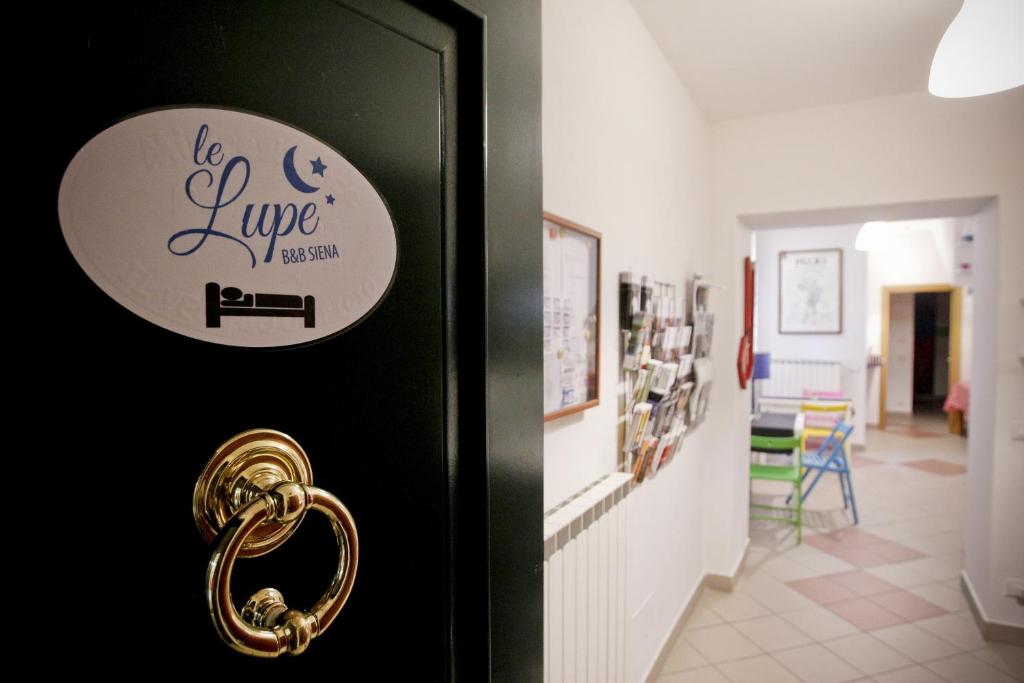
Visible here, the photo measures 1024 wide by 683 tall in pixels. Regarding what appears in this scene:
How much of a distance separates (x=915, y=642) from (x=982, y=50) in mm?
2813

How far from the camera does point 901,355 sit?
9.91 m

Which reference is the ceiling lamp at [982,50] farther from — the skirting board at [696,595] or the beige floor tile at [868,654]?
the beige floor tile at [868,654]

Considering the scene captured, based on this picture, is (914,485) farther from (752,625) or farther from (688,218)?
(688,218)

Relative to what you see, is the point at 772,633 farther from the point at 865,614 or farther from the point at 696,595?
the point at 865,614

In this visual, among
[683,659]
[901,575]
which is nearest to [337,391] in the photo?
[683,659]

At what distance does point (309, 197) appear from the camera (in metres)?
0.53

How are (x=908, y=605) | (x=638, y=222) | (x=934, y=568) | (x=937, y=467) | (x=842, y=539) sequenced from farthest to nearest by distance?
(x=937, y=467)
(x=842, y=539)
(x=934, y=568)
(x=908, y=605)
(x=638, y=222)

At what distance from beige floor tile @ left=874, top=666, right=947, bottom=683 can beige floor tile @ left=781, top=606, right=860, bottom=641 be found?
323 millimetres

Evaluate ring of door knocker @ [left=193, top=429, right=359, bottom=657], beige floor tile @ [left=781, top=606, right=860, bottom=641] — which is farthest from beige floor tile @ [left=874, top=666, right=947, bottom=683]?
ring of door knocker @ [left=193, top=429, right=359, bottom=657]

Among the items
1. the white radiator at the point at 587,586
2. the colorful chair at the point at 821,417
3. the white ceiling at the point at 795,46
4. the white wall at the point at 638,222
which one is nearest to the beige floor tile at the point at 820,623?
the white wall at the point at 638,222

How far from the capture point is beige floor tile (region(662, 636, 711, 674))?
2.64 m

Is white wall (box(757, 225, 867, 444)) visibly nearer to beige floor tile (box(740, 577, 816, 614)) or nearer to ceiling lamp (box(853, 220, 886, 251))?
ceiling lamp (box(853, 220, 886, 251))

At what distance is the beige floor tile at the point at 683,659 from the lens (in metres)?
2.64

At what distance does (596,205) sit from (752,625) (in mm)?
2521
